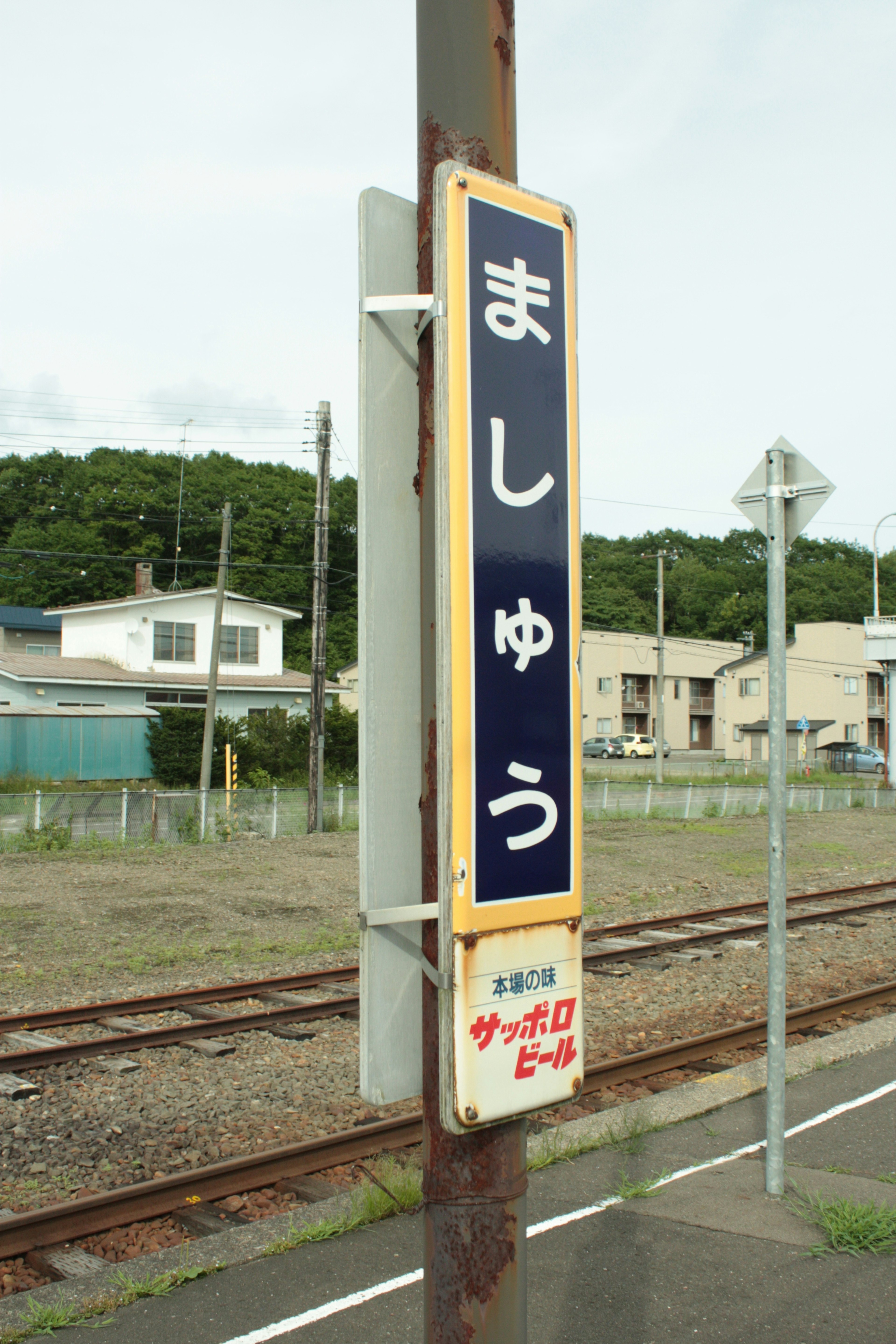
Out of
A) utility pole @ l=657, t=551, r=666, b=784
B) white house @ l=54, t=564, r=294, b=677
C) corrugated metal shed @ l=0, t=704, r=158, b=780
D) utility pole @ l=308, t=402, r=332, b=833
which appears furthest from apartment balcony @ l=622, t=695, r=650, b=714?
utility pole @ l=308, t=402, r=332, b=833

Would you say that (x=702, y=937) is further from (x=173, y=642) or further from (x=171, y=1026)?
(x=173, y=642)

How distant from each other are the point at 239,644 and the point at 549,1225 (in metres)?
38.7

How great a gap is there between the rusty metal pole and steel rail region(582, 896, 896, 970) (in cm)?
845

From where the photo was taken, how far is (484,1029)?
1995mm

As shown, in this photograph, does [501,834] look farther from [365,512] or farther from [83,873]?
[83,873]

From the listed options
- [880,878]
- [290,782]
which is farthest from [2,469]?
[880,878]

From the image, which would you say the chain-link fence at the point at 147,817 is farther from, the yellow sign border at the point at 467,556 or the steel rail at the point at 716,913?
the yellow sign border at the point at 467,556

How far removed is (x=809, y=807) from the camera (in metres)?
Answer: 34.2

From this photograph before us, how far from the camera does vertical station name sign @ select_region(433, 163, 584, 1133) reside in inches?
77.1

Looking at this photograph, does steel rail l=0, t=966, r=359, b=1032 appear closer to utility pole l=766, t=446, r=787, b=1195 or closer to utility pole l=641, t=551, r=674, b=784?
utility pole l=766, t=446, r=787, b=1195

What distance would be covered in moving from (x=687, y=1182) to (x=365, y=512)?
4.38 metres

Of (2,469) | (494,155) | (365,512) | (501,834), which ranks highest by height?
(2,469)

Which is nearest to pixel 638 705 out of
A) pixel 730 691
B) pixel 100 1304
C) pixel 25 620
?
pixel 730 691

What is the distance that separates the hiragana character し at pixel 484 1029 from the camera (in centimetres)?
198
